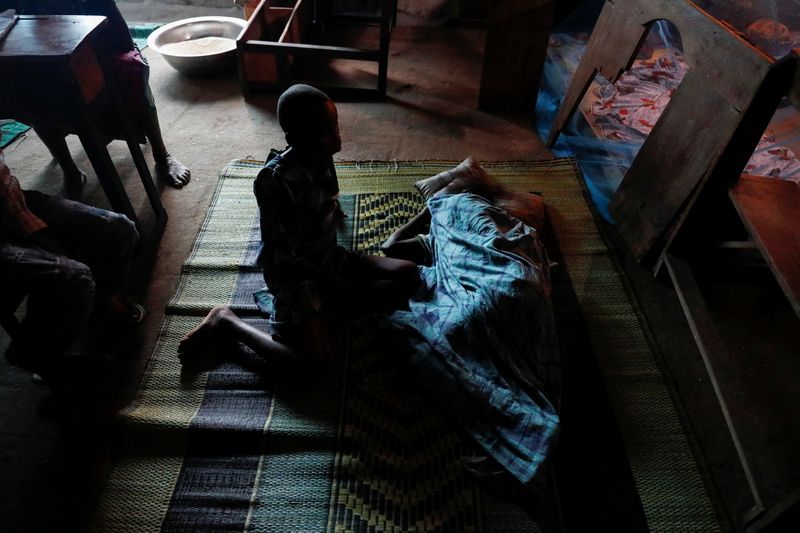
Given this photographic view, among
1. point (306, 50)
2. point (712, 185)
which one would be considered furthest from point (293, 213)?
point (306, 50)

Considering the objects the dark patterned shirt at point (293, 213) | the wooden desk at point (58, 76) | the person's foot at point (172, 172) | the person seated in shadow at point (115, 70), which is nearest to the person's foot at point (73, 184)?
the person seated in shadow at point (115, 70)

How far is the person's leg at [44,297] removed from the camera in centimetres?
123

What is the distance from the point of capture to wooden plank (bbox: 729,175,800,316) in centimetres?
130

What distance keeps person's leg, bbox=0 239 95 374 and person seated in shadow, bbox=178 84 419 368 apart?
0.32 metres

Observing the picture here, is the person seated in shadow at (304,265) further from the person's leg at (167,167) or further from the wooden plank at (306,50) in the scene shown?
the wooden plank at (306,50)

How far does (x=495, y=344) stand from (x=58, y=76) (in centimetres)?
150

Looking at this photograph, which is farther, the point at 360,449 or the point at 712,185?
the point at 712,185

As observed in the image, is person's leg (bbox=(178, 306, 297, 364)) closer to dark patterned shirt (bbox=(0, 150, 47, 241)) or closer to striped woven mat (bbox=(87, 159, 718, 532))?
striped woven mat (bbox=(87, 159, 718, 532))

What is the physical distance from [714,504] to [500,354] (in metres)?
0.69

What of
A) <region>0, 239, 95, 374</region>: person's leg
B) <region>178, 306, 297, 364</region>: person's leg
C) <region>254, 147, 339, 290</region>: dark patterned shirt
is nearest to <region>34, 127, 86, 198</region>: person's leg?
<region>0, 239, 95, 374</region>: person's leg

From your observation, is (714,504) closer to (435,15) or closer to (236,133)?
(236,133)

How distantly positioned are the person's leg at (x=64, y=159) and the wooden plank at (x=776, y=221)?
106 inches

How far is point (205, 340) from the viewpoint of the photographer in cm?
157

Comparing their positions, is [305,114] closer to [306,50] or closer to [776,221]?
[776,221]
